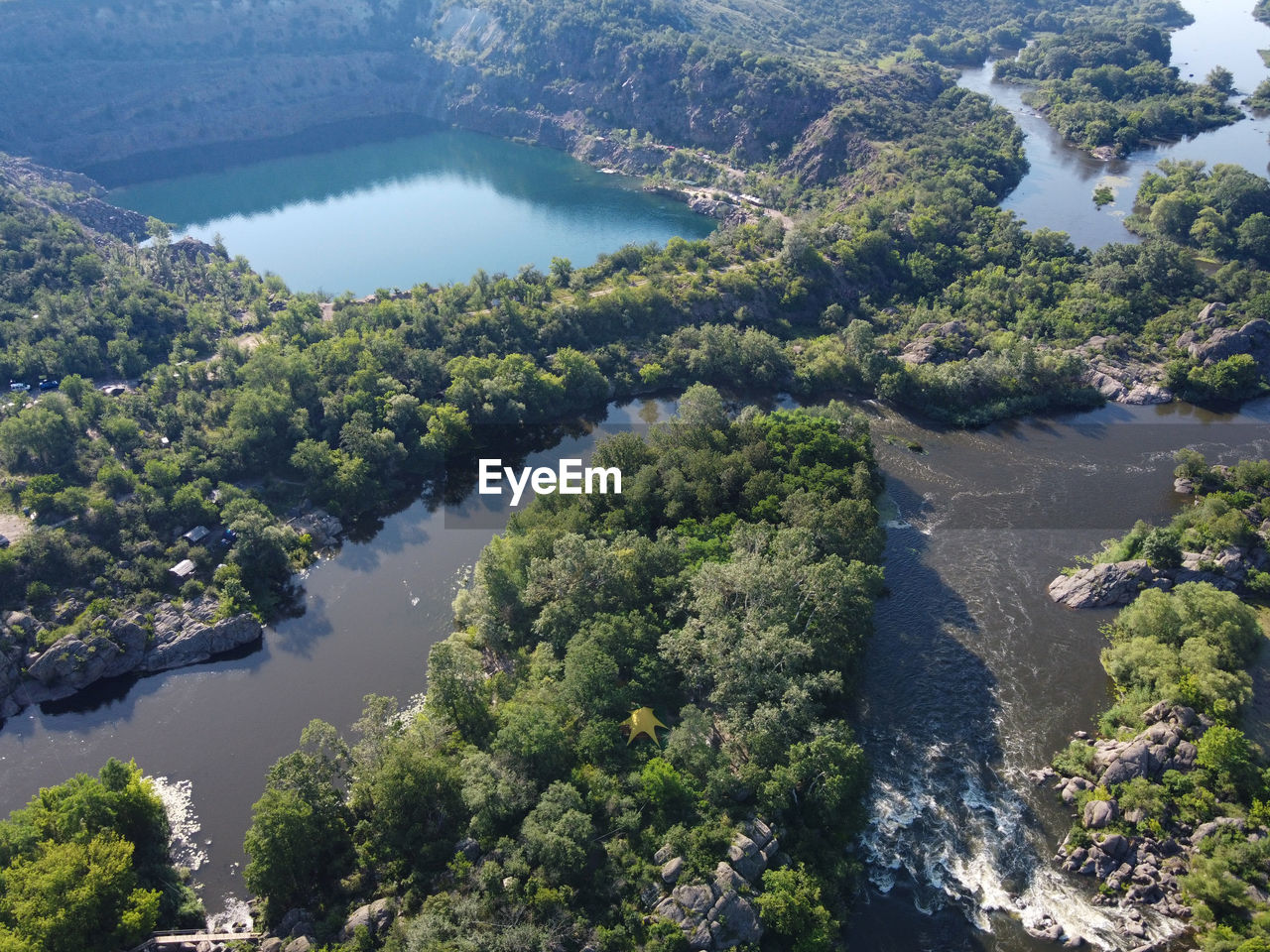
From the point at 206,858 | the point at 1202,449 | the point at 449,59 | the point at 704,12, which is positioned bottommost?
the point at 206,858

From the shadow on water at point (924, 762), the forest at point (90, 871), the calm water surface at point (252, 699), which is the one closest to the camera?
the forest at point (90, 871)

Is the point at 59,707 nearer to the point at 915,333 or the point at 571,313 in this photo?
the point at 571,313

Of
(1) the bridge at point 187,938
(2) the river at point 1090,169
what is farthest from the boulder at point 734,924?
(2) the river at point 1090,169

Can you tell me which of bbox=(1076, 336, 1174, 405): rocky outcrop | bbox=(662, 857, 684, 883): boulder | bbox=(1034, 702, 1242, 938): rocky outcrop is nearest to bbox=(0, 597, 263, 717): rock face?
bbox=(662, 857, 684, 883): boulder

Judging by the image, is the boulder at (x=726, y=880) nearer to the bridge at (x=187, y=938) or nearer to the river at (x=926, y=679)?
the river at (x=926, y=679)

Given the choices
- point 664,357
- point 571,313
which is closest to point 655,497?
point 664,357

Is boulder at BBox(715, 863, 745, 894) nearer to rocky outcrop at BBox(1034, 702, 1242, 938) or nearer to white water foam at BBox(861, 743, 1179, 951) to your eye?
white water foam at BBox(861, 743, 1179, 951)

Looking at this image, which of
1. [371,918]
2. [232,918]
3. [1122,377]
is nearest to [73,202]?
[232,918]
